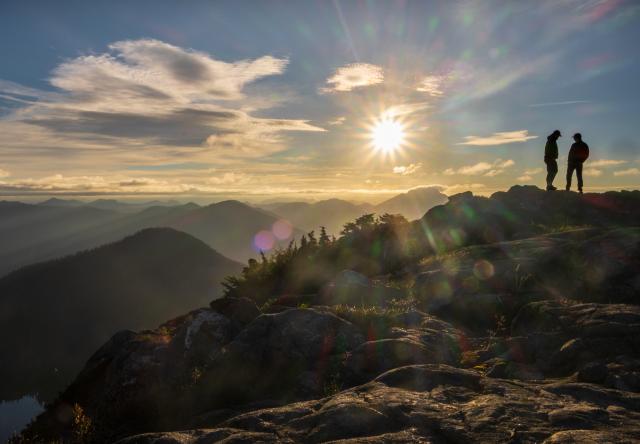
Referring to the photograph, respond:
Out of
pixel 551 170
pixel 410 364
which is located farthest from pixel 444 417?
pixel 551 170

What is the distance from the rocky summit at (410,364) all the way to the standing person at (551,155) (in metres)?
8.20

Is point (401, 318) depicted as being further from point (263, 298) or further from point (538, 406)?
point (263, 298)

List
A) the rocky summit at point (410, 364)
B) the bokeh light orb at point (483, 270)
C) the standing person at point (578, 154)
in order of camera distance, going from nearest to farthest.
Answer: the rocky summit at point (410, 364), the bokeh light orb at point (483, 270), the standing person at point (578, 154)

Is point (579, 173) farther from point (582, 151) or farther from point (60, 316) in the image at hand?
point (60, 316)

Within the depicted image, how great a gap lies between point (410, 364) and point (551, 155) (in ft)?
59.4

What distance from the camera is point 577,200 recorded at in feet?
65.5

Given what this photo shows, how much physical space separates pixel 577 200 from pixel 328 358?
58.8ft

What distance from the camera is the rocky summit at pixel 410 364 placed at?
15.5ft

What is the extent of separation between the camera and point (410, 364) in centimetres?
736

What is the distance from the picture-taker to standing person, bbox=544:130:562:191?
2061 cm

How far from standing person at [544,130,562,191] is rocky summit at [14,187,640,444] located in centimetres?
820

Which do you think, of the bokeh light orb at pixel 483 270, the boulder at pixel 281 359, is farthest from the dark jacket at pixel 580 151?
the boulder at pixel 281 359

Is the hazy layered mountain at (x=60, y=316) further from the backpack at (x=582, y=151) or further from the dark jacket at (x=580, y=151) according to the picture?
the backpack at (x=582, y=151)

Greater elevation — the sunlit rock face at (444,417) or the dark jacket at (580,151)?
the dark jacket at (580,151)
